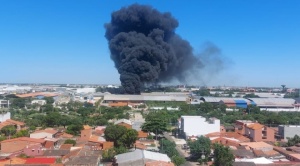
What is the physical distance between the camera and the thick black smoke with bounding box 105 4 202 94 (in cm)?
3594

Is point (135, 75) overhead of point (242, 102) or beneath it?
overhead

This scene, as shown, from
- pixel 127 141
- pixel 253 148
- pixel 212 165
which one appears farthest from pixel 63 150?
pixel 253 148

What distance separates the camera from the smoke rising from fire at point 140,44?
35.9 metres

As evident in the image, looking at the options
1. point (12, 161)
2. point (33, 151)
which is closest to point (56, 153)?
point (33, 151)

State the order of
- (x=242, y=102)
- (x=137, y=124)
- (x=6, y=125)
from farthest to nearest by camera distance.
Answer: (x=242, y=102)
(x=137, y=124)
(x=6, y=125)

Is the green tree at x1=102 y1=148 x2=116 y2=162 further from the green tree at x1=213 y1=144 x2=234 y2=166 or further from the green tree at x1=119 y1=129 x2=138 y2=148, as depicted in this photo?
the green tree at x1=213 y1=144 x2=234 y2=166

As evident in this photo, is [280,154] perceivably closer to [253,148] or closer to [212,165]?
[253,148]

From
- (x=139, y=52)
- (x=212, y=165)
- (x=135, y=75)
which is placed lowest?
(x=212, y=165)

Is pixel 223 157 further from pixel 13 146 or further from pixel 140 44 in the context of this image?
pixel 140 44

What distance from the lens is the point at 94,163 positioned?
12.6m

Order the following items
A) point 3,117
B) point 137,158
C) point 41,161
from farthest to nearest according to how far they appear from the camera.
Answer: point 3,117, point 41,161, point 137,158

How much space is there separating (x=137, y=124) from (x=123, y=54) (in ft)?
47.2

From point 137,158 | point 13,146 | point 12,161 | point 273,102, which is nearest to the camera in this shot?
point 137,158

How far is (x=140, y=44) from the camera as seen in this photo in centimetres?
3672
